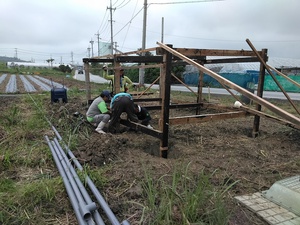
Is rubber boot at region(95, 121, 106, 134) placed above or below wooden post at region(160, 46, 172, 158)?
below

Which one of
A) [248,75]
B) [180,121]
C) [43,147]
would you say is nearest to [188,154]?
[180,121]

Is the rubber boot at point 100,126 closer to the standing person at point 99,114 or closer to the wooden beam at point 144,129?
the standing person at point 99,114

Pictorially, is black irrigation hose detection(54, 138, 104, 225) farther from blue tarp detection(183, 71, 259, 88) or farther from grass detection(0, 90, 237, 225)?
blue tarp detection(183, 71, 259, 88)

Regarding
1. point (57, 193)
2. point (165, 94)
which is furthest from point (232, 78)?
point (57, 193)

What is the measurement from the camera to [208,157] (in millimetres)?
4371

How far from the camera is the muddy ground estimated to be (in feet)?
9.89

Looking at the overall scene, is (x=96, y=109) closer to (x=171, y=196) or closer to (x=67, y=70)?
(x=171, y=196)

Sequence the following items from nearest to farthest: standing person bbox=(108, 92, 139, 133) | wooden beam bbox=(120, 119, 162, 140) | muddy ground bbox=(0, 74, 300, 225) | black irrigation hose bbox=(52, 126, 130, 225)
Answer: black irrigation hose bbox=(52, 126, 130, 225)
muddy ground bbox=(0, 74, 300, 225)
wooden beam bbox=(120, 119, 162, 140)
standing person bbox=(108, 92, 139, 133)

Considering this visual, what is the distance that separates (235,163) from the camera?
4117 millimetres

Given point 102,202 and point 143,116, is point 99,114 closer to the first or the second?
point 143,116

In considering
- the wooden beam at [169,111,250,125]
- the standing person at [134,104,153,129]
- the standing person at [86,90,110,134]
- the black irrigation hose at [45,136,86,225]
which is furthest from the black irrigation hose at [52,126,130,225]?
the standing person at [134,104,153,129]

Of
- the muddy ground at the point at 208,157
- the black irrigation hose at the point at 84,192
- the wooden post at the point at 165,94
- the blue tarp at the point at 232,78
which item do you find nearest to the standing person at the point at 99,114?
the muddy ground at the point at 208,157

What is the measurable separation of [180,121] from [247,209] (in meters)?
2.06

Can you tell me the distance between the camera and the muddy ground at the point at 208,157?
3.02m
